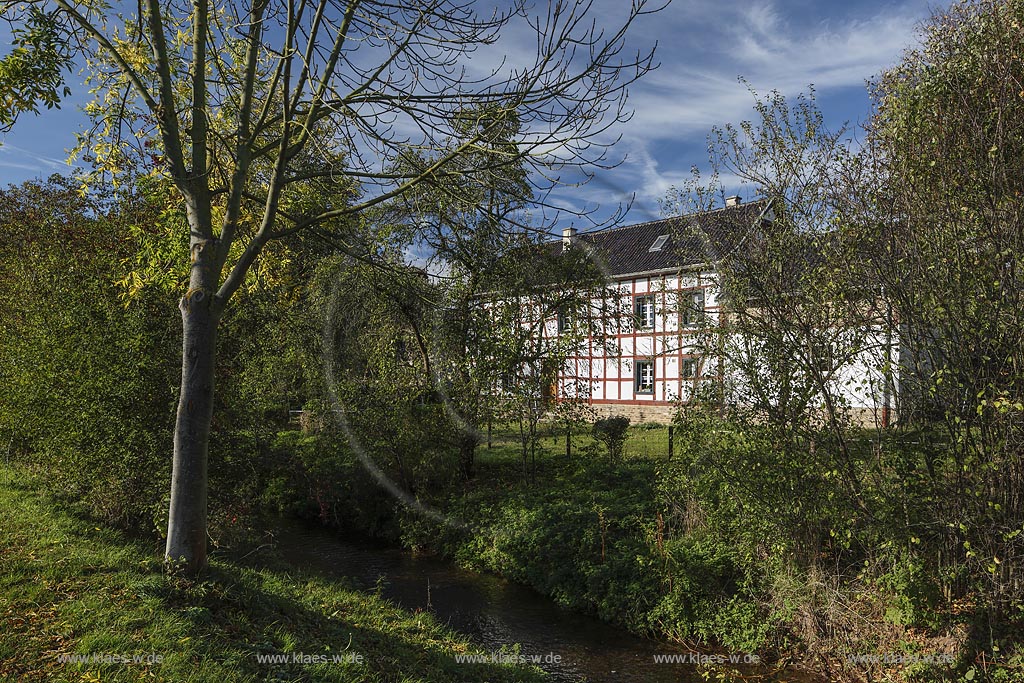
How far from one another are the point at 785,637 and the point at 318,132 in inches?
285

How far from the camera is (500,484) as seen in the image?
44.6ft

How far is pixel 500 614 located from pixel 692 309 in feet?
16.1

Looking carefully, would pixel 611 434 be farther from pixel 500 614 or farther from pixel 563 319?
pixel 500 614

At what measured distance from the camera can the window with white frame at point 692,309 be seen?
8141 mm

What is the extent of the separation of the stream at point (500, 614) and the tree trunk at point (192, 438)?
11.2 feet

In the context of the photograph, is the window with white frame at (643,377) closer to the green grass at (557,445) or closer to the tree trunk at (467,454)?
the green grass at (557,445)

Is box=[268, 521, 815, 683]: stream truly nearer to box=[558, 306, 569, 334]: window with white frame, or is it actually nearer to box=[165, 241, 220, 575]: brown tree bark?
box=[165, 241, 220, 575]: brown tree bark

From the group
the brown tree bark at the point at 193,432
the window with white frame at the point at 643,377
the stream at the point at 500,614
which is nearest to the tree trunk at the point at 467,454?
the stream at the point at 500,614

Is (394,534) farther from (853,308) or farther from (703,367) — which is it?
(853,308)

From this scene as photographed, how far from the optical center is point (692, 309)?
8188 millimetres

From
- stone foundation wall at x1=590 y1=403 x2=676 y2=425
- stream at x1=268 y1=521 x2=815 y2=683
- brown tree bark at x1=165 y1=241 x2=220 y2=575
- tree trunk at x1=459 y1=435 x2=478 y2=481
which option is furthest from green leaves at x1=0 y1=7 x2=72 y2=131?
stone foundation wall at x1=590 y1=403 x2=676 y2=425

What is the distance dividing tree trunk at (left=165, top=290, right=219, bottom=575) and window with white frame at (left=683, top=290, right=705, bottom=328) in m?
5.22

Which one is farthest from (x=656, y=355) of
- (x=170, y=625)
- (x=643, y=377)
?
(x=643, y=377)

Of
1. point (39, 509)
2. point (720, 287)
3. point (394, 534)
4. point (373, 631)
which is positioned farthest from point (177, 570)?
point (394, 534)
